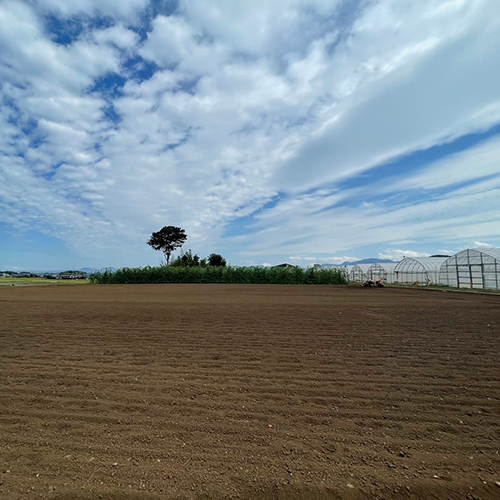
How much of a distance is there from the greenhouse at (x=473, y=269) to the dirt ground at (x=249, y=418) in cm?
2127

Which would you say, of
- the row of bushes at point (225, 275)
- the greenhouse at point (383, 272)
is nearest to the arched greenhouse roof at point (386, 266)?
the greenhouse at point (383, 272)

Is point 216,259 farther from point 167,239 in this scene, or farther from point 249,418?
point 249,418

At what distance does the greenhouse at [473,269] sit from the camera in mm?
23438

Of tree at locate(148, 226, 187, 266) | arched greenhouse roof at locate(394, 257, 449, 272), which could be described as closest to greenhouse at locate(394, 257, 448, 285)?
arched greenhouse roof at locate(394, 257, 449, 272)

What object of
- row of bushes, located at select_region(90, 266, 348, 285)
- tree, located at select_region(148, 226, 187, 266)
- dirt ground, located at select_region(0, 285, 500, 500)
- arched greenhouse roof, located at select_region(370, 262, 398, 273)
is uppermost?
tree, located at select_region(148, 226, 187, 266)

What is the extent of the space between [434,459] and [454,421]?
837mm

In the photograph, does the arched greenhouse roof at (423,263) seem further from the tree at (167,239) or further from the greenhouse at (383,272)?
the tree at (167,239)

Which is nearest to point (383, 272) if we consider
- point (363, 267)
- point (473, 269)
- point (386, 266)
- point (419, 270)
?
point (386, 266)

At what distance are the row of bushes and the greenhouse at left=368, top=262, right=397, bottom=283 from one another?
14.2ft

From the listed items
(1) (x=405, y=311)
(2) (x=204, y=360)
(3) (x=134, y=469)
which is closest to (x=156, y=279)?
(1) (x=405, y=311)

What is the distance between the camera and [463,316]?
395 inches

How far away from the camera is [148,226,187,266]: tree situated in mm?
64312

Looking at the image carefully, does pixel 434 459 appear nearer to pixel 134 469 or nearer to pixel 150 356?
pixel 134 469

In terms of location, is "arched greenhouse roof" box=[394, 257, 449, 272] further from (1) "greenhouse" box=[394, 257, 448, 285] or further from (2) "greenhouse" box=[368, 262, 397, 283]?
(2) "greenhouse" box=[368, 262, 397, 283]
